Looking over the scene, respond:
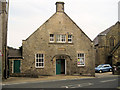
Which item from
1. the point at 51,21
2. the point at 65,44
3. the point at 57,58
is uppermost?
the point at 51,21

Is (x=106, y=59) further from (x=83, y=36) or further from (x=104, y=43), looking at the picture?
(x=83, y=36)

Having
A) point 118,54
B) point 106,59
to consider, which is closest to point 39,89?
point 118,54

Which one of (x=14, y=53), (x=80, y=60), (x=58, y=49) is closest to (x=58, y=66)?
(x=58, y=49)

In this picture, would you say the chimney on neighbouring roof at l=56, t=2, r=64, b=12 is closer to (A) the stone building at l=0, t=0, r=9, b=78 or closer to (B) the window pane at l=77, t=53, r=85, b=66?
(B) the window pane at l=77, t=53, r=85, b=66

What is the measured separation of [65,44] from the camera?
2644 centimetres

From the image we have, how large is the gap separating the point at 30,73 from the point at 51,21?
820 cm

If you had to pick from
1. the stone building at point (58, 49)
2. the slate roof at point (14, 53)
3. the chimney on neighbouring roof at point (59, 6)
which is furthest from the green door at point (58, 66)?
the chimney on neighbouring roof at point (59, 6)

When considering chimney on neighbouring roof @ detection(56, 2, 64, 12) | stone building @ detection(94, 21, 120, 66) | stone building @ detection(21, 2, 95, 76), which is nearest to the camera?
stone building @ detection(21, 2, 95, 76)

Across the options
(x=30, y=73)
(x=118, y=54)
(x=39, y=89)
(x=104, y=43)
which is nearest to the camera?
(x=39, y=89)

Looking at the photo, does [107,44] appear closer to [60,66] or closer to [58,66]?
[60,66]

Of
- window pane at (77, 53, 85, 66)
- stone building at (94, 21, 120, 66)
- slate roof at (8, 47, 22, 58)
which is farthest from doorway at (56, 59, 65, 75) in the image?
stone building at (94, 21, 120, 66)

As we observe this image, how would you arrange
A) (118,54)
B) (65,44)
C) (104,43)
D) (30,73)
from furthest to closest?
1. (104,43)
2. (118,54)
3. (65,44)
4. (30,73)

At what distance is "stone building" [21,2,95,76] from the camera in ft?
82.3

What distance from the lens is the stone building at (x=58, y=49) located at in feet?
82.3
